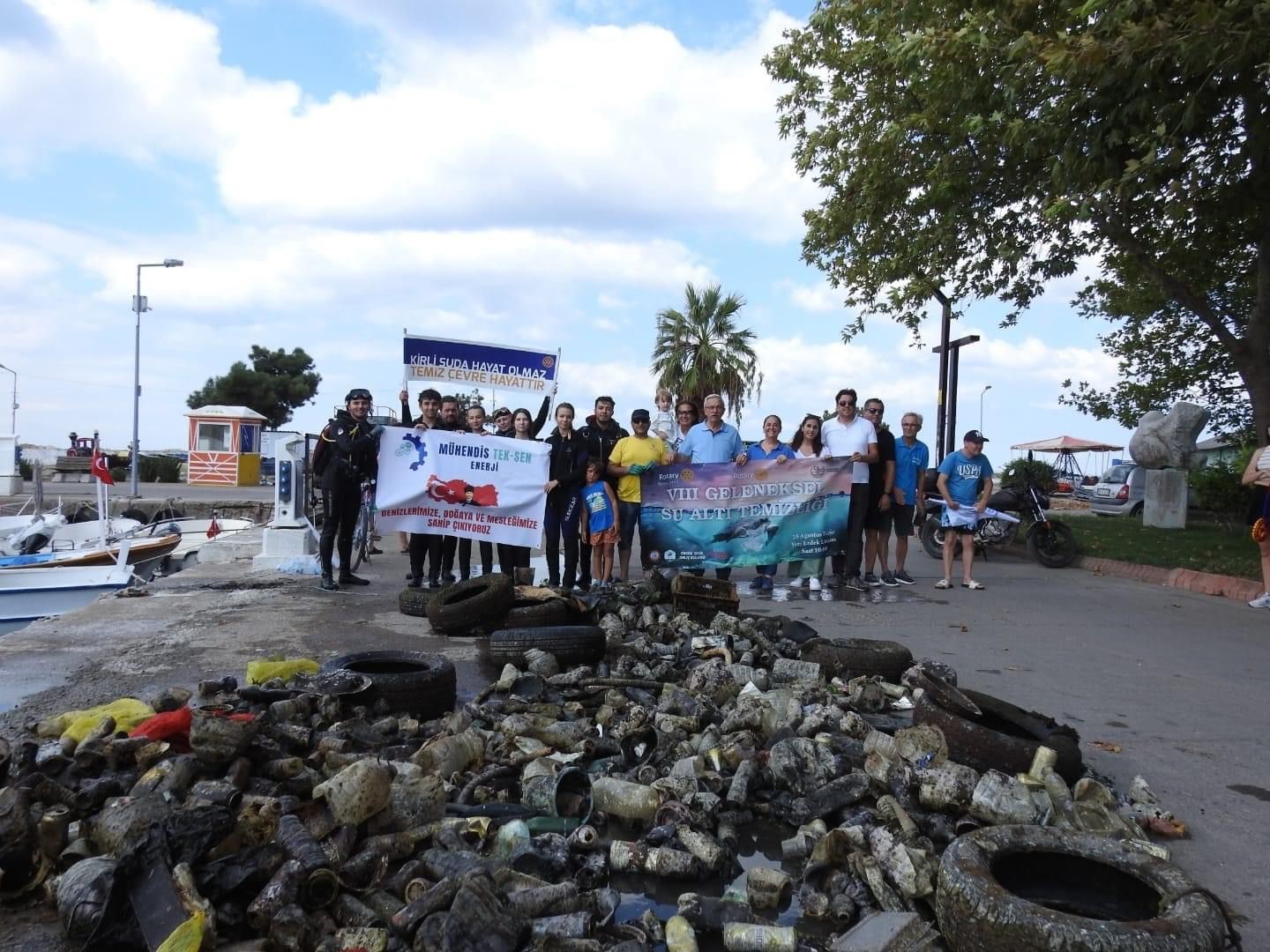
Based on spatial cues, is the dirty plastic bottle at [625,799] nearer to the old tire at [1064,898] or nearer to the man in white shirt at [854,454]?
the old tire at [1064,898]

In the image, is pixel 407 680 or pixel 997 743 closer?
pixel 997 743

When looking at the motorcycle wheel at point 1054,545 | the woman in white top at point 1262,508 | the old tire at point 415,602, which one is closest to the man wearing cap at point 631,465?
the old tire at point 415,602

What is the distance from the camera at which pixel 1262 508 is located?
1034 cm

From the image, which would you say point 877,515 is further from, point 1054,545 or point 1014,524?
point 1014,524

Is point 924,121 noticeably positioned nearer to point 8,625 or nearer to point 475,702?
point 475,702

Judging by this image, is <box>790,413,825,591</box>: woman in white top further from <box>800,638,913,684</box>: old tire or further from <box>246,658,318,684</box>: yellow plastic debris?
<box>246,658,318,684</box>: yellow plastic debris

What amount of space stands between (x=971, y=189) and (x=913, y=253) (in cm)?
125

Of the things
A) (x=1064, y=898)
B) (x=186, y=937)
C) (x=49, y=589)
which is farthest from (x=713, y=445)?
(x=49, y=589)

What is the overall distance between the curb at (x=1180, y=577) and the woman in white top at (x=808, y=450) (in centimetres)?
517

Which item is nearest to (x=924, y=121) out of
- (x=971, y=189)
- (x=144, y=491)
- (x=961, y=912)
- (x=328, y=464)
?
(x=971, y=189)

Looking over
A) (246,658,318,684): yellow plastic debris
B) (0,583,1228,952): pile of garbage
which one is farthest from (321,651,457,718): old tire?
(246,658,318,684): yellow plastic debris

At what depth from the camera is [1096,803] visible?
3949 millimetres

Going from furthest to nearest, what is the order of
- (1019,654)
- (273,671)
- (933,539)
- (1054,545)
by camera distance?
1. (933,539)
2. (1054,545)
3. (1019,654)
4. (273,671)

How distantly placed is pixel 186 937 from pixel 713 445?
336 inches
